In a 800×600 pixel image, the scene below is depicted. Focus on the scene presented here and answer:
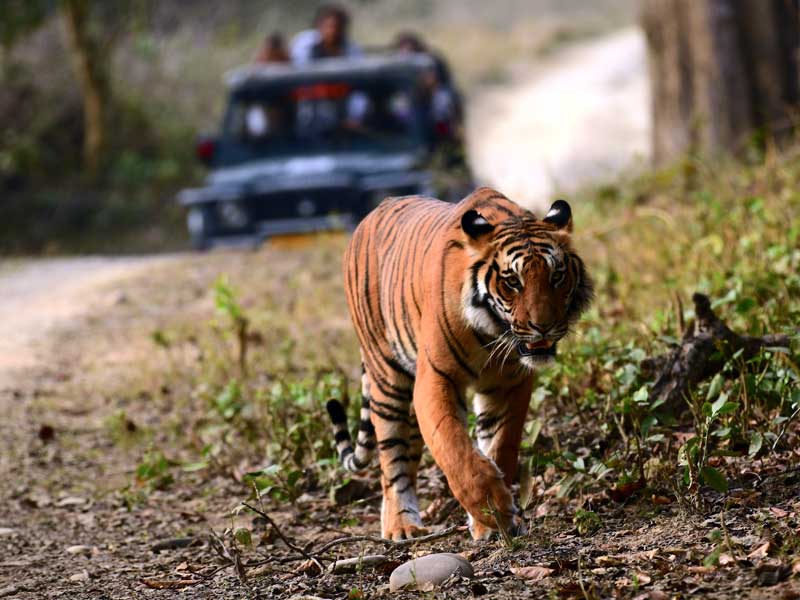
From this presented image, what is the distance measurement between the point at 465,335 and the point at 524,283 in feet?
1.01

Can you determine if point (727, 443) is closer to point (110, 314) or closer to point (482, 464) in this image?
point (482, 464)

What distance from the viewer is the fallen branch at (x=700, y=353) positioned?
480 centimetres

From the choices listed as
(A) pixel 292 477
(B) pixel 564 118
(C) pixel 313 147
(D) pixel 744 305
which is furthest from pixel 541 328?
(B) pixel 564 118

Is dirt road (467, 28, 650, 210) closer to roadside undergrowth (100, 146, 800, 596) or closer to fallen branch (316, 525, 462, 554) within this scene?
roadside undergrowth (100, 146, 800, 596)

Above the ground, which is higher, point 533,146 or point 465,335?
point 465,335

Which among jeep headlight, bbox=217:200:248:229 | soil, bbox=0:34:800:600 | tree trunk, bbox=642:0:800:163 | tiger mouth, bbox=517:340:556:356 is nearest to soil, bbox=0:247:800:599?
soil, bbox=0:34:800:600

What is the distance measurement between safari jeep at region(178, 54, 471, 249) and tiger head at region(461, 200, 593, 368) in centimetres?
674

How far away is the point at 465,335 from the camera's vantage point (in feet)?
13.1

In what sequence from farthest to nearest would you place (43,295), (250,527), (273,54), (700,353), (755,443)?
(273,54), (43,295), (250,527), (700,353), (755,443)

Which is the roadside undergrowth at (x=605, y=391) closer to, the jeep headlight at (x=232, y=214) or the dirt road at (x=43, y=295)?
the dirt road at (x=43, y=295)

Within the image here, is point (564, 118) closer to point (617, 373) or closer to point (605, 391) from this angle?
point (605, 391)

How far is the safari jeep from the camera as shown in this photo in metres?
10.9

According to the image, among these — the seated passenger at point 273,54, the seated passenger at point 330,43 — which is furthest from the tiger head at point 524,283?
the seated passenger at point 273,54

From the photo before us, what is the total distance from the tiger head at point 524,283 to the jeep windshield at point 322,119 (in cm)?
751
